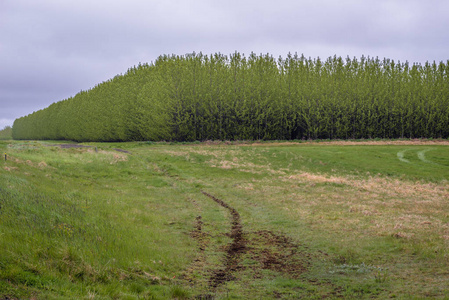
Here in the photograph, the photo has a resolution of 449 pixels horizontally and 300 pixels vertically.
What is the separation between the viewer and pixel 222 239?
16.7m

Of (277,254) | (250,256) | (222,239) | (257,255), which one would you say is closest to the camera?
(250,256)

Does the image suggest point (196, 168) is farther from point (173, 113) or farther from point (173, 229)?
point (173, 113)

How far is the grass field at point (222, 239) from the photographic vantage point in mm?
9699

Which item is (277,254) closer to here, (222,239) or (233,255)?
(233,255)

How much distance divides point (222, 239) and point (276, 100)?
59.2 m

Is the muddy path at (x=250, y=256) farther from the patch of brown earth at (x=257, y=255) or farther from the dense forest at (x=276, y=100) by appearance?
the dense forest at (x=276, y=100)

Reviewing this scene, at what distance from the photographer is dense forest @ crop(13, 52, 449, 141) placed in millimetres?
71438

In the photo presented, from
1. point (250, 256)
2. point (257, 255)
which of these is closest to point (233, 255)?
point (250, 256)

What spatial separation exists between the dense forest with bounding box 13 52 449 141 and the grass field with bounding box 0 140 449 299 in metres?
38.0

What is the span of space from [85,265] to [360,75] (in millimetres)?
85905

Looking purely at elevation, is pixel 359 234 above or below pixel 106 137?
below

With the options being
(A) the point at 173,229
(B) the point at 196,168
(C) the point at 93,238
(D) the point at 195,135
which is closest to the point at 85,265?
(C) the point at 93,238

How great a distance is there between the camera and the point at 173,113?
238ft

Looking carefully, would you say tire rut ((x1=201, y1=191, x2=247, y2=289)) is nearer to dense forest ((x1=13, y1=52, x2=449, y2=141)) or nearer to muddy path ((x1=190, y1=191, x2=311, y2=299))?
muddy path ((x1=190, y1=191, x2=311, y2=299))
